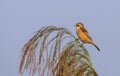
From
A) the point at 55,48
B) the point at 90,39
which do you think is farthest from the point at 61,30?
the point at 90,39

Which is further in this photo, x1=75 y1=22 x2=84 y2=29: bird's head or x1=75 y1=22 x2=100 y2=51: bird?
x1=75 y1=22 x2=84 y2=29: bird's head

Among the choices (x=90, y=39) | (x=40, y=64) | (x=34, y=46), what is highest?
(x=34, y=46)

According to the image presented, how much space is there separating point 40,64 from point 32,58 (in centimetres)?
9

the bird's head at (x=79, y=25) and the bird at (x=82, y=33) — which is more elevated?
the bird's head at (x=79, y=25)

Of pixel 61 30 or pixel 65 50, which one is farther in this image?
pixel 61 30

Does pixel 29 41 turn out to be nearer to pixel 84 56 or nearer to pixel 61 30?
pixel 61 30

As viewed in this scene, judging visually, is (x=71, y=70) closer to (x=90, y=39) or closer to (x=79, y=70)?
(x=79, y=70)

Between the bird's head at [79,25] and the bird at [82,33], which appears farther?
the bird's head at [79,25]

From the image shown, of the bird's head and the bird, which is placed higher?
the bird's head

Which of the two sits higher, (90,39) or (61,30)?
(61,30)

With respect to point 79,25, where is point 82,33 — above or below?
below

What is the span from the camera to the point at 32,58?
2.38 metres

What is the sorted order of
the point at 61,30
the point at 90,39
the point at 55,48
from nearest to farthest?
the point at 55,48, the point at 61,30, the point at 90,39

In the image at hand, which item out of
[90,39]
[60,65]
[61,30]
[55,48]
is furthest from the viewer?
[90,39]
